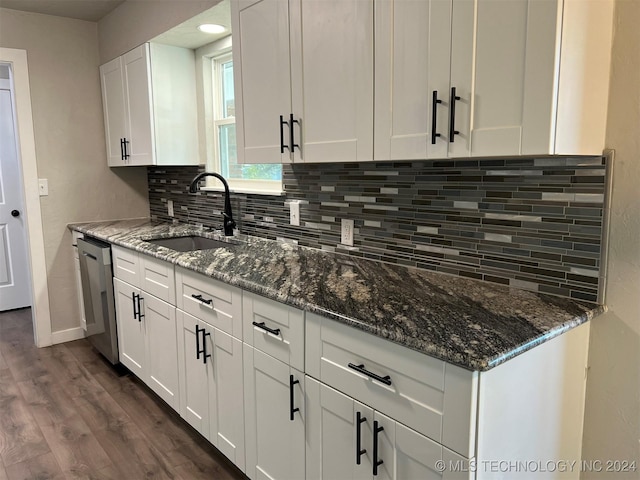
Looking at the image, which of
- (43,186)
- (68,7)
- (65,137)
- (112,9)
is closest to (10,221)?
(43,186)

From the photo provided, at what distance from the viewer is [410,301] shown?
145 cm

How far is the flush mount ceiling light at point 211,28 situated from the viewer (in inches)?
104

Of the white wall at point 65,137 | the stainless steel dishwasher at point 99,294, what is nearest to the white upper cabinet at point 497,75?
the stainless steel dishwasher at point 99,294

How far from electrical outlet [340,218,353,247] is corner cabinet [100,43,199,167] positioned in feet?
4.84

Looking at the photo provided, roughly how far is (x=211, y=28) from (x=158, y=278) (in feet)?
4.68

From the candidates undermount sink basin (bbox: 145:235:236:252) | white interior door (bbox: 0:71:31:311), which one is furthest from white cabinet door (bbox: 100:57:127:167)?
white interior door (bbox: 0:71:31:311)

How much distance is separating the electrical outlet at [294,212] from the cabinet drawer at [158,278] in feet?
2.08

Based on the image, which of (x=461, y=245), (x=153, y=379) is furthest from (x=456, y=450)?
(x=153, y=379)

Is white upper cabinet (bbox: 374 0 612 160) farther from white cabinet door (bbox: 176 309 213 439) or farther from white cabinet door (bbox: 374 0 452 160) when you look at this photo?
white cabinet door (bbox: 176 309 213 439)

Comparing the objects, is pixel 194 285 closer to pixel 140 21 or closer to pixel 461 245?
pixel 461 245

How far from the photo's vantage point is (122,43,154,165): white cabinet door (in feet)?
9.87

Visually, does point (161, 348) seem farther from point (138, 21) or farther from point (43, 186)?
point (138, 21)

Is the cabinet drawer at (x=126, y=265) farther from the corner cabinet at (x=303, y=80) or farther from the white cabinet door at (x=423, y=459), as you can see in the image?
the white cabinet door at (x=423, y=459)

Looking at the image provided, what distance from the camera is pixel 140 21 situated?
3.02 meters
